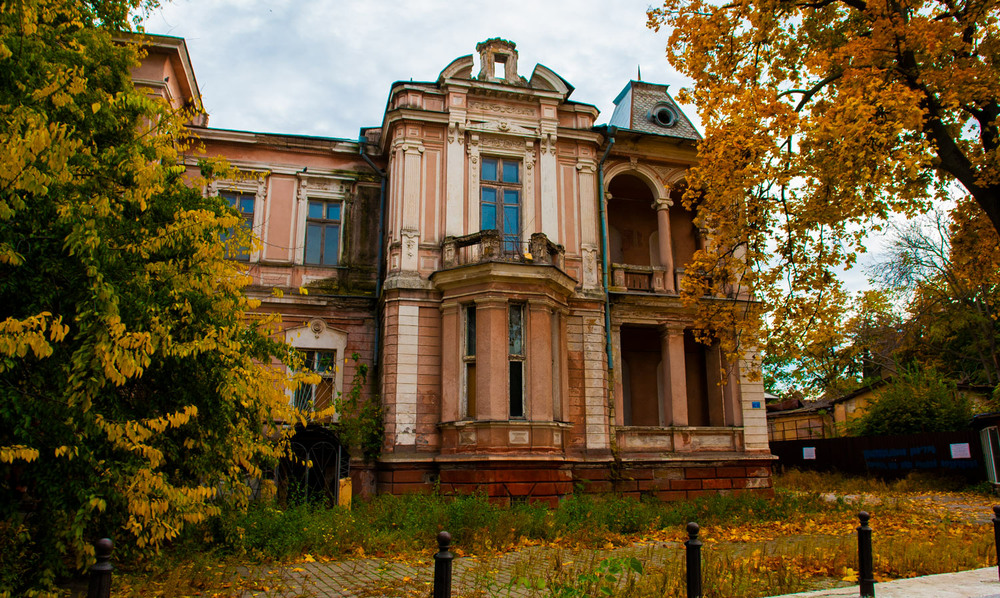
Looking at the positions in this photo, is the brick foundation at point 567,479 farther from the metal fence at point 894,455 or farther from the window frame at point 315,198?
the metal fence at point 894,455

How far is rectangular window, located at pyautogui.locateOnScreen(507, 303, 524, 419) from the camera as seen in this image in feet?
50.1

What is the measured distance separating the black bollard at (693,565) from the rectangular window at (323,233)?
1359 cm

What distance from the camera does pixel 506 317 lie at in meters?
15.4

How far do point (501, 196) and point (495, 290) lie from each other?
3064 mm

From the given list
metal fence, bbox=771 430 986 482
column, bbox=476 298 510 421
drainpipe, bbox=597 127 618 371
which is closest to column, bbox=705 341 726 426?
drainpipe, bbox=597 127 618 371

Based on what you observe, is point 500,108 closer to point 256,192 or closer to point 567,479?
point 256,192

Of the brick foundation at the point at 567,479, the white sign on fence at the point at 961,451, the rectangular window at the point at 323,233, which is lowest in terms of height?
the brick foundation at the point at 567,479

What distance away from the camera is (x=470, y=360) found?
1548 centimetres

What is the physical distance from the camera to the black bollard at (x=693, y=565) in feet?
19.7

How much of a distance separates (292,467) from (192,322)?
27.2 ft

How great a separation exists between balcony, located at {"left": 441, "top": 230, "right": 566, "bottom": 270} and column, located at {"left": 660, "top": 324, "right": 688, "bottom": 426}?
3977 millimetres

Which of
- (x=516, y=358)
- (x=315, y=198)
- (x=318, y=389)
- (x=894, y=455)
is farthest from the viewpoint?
(x=894, y=455)

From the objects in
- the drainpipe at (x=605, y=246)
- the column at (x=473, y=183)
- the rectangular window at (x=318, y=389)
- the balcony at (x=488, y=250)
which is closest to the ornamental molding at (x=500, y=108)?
the column at (x=473, y=183)

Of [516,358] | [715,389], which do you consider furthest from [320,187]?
[715,389]
